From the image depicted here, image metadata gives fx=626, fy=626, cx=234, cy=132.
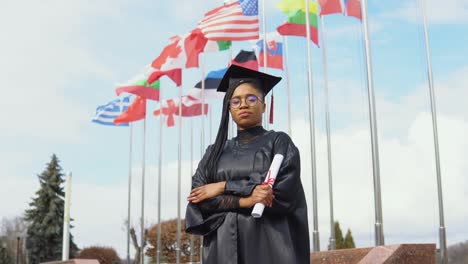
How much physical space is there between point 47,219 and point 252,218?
127ft

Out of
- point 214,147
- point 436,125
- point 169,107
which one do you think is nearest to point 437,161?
point 436,125

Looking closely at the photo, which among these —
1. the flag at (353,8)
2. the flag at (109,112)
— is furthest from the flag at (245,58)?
the flag at (109,112)

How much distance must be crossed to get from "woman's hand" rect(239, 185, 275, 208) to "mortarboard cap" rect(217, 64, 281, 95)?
3.16ft

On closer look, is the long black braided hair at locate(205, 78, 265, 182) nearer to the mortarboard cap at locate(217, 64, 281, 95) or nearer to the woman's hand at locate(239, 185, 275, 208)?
the mortarboard cap at locate(217, 64, 281, 95)

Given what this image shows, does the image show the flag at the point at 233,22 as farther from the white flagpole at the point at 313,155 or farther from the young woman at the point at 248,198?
the young woman at the point at 248,198

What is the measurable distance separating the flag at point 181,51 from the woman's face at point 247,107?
18355 millimetres

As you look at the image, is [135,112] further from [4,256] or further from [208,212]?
[208,212]

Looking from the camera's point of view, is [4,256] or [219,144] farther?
[4,256]

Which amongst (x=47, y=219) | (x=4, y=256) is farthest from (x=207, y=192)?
(x=4, y=256)

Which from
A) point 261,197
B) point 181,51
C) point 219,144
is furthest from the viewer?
point 181,51

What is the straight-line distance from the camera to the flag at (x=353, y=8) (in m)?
17.9

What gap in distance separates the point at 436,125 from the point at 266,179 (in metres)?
12.4

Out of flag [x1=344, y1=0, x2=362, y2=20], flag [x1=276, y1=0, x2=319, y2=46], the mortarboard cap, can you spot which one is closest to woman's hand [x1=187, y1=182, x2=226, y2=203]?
the mortarboard cap

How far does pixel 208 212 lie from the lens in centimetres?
467
